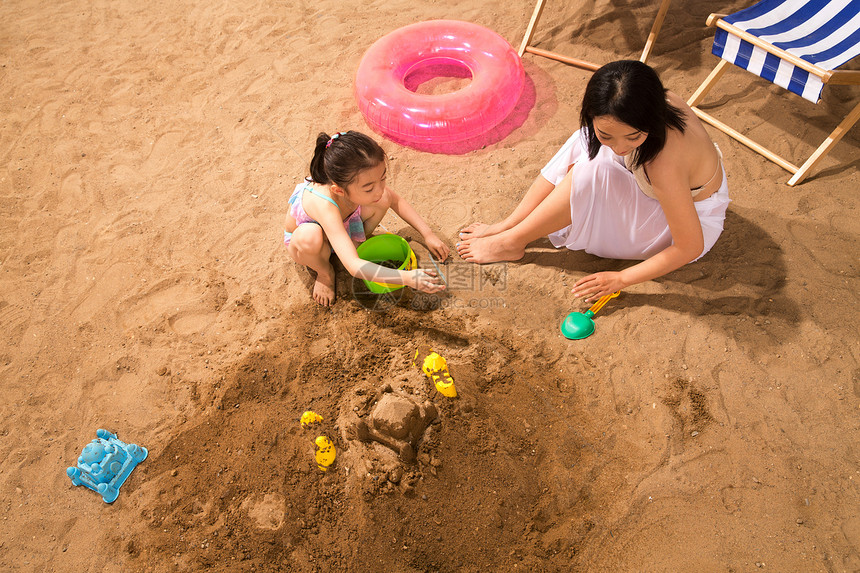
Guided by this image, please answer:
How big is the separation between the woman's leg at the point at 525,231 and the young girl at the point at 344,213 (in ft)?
0.58

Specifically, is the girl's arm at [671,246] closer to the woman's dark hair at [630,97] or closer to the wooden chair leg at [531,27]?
the woman's dark hair at [630,97]

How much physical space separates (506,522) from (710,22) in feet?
10.8

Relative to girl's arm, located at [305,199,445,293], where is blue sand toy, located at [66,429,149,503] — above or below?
below

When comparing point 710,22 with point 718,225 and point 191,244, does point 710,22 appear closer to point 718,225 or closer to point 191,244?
point 718,225

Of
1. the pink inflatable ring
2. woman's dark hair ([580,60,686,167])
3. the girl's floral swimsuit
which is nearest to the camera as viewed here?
woman's dark hair ([580,60,686,167])

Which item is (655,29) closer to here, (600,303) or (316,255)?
(600,303)

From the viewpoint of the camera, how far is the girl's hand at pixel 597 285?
256 centimetres

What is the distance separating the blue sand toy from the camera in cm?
219

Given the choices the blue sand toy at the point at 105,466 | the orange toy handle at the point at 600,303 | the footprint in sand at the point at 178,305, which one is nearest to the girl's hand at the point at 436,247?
the orange toy handle at the point at 600,303

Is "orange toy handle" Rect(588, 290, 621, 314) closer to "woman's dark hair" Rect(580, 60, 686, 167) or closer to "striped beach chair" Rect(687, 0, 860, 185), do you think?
"woman's dark hair" Rect(580, 60, 686, 167)

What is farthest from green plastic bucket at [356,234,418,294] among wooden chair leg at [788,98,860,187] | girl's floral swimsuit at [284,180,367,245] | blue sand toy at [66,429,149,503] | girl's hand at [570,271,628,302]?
wooden chair leg at [788,98,860,187]

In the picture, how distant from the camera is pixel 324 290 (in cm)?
279

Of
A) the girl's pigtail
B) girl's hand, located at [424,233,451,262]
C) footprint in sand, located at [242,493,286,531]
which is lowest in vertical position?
footprint in sand, located at [242,493,286,531]

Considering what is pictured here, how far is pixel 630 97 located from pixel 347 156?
116 centimetres
